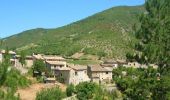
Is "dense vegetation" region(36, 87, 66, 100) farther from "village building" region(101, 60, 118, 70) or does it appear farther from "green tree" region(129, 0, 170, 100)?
"village building" region(101, 60, 118, 70)

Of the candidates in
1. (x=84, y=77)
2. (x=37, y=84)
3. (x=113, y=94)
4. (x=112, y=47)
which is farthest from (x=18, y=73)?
(x=112, y=47)

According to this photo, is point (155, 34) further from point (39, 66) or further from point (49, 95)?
point (39, 66)

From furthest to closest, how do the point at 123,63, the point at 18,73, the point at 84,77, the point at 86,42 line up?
the point at 86,42 → the point at 123,63 → the point at 84,77 → the point at 18,73

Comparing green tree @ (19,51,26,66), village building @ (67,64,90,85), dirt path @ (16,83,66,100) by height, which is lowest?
dirt path @ (16,83,66,100)

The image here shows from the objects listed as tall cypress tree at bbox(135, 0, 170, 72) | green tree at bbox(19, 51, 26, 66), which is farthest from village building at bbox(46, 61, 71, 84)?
tall cypress tree at bbox(135, 0, 170, 72)

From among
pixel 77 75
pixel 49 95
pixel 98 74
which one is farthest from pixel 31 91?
pixel 98 74

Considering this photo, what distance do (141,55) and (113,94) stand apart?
32.3 metres

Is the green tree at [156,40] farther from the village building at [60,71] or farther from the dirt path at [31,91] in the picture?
the village building at [60,71]

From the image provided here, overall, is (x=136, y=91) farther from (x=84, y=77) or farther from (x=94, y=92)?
(x=84, y=77)

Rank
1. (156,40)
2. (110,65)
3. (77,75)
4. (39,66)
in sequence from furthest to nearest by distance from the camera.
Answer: (110,65), (39,66), (77,75), (156,40)

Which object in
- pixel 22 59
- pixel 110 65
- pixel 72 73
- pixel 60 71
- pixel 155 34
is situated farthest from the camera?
pixel 110 65

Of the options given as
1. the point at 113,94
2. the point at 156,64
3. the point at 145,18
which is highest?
the point at 145,18

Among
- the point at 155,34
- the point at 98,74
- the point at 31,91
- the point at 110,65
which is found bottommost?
the point at 31,91

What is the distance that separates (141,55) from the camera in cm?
3756
